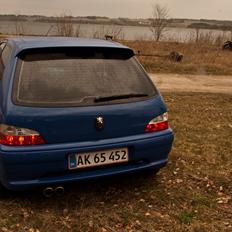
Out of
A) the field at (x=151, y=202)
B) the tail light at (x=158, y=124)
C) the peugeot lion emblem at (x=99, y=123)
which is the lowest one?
the field at (x=151, y=202)

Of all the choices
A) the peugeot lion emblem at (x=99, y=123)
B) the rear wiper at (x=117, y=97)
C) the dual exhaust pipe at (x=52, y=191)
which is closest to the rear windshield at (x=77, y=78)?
the rear wiper at (x=117, y=97)

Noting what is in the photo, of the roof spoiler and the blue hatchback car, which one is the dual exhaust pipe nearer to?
the blue hatchback car

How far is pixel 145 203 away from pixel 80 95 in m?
1.28

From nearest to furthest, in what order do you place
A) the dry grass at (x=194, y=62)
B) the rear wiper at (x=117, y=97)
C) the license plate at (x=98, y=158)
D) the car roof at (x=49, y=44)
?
1. the license plate at (x=98, y=158)
2. the rear wiper at (x=117, y=97)
3. the car roof at (x=49, y=44)
4. the dry grass at (x=194, y=62)

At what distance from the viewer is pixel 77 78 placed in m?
4.02

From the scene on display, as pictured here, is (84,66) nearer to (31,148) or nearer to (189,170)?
(31,148)

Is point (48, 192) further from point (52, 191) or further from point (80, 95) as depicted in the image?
point (80, 95)

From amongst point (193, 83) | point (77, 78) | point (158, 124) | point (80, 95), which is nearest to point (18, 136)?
point (80, 95)

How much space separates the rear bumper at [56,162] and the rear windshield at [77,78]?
1.27ft

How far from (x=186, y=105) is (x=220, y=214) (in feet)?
16.7

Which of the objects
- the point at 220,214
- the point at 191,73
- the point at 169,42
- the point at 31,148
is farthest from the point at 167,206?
the point at 169,42

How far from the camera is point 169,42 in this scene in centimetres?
2738

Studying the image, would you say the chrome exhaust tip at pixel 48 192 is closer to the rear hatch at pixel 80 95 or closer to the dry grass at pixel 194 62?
the rear hatch at pixel 80 95

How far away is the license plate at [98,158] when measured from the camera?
3.81 meters
